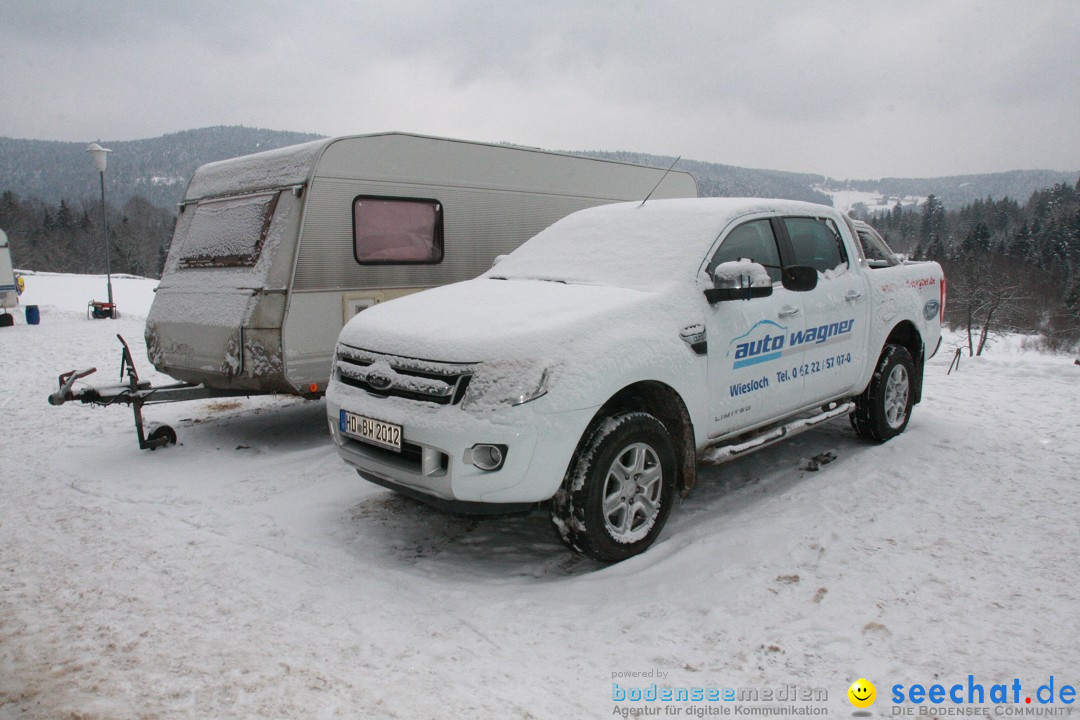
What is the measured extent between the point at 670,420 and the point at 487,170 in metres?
4.40

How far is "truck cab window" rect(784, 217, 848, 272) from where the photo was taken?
5090 mm

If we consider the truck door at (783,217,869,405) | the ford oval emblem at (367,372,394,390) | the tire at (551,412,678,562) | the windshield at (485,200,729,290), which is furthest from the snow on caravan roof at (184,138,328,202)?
the truck door at (783,217,869,405)

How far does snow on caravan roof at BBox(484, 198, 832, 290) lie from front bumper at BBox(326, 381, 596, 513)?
4.04 feet

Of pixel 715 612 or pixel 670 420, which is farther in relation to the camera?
pixel 670 420

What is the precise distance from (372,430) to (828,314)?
130 inches

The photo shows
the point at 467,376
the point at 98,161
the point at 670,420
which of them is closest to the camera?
the point at 467,376

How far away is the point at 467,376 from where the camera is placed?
3.49m

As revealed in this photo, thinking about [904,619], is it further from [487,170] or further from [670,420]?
[487,170]

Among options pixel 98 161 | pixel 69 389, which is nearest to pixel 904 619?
pixel 69 389

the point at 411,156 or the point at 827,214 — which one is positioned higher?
the point at 411,156

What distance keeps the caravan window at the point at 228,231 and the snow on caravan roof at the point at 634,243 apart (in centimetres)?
243

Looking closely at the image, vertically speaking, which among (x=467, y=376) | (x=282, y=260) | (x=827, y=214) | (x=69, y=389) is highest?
(x=827, y=214)

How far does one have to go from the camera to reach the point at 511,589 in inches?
142

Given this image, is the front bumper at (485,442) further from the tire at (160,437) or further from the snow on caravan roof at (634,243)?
the tire at (160,437)
